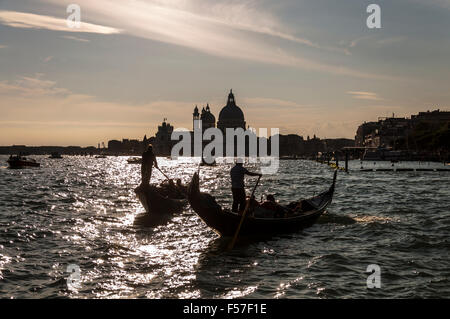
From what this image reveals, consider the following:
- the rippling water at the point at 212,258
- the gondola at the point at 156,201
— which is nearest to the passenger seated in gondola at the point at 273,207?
the rippling water at the point at 212,258

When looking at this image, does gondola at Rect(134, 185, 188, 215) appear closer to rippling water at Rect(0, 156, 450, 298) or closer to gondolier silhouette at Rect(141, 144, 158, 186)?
gondolier silhouette at Rect(141, 144, 158, 186)

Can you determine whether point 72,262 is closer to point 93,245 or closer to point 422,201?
point 93,245

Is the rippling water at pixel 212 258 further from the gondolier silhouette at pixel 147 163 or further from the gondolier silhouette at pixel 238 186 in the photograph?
the gondolier silhouette at pixel 147 163

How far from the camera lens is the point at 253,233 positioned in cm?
1333

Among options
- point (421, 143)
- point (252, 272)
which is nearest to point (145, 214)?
point (252, 272)

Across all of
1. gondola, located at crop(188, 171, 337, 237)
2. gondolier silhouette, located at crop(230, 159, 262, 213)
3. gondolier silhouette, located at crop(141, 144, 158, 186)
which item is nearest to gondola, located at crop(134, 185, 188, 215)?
gondolier silhouette, located at crop(141, 144, 158, 186)

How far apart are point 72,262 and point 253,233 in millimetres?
4976

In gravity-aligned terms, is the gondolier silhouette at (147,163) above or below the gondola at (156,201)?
above

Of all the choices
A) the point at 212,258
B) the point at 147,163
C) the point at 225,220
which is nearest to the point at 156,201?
the point at 147,163

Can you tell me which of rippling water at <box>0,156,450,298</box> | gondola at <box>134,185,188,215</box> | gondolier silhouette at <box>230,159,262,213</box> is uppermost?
gondolier silhouette at <box>230,159,262,213</box>

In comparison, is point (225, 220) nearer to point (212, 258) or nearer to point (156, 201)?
point (212, 258)

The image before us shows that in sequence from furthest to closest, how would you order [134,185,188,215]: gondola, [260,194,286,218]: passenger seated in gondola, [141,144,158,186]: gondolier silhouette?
[134,185,188,215]: gondola → [141,144,158,186]: gondolier silhouette → [260,194,286,218]: passenger seated in gondola

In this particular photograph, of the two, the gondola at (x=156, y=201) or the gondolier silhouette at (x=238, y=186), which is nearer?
the gondolier silhouette at (x=238, y=186)

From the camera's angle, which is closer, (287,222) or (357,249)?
(357,249)
